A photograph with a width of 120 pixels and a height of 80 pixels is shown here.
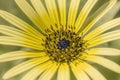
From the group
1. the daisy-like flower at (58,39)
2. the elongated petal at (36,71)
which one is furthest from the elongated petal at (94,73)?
the elongated petal at (36,71)

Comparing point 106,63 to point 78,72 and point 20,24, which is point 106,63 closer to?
point 78,72

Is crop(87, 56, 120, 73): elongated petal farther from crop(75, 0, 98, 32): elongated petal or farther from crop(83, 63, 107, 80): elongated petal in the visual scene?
crop(75, 0, 98, 32): elongated petal

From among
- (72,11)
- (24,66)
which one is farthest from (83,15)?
(24,66)

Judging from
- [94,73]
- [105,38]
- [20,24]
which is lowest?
[94,73]

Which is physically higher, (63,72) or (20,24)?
(20,24)

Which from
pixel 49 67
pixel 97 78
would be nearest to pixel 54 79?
pixel 49 67
